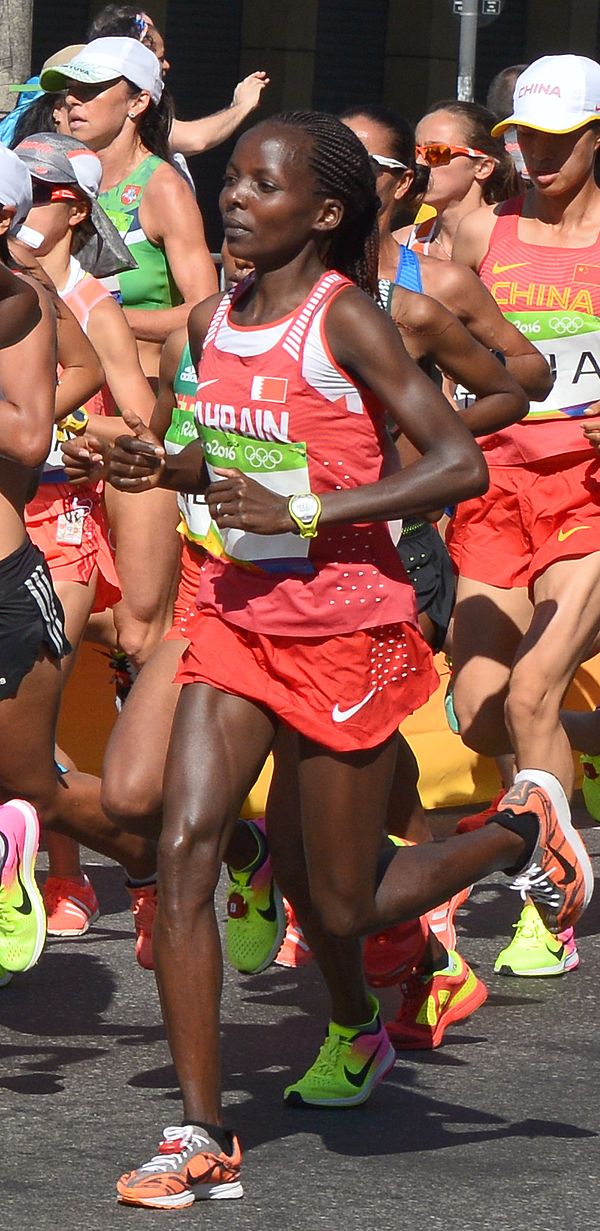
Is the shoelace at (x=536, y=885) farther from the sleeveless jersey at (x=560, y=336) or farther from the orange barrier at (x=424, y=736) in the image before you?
the orange barrier at (x=424, y=736)

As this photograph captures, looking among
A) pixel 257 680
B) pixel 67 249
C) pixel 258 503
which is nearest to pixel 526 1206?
pixel 257 680

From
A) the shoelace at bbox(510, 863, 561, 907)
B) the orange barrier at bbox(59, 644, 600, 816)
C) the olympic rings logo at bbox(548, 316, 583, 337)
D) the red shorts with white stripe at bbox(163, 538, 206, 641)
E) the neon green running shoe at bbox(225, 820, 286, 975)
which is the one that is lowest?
the orange barrier at bbox(59, 644, 600, 816)

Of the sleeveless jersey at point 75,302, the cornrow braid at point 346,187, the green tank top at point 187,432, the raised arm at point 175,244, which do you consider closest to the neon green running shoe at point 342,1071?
the green tank top at point 187,432

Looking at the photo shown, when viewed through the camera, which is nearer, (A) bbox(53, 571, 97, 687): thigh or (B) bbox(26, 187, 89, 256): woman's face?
(A) bbox(53, 571, 97, 687): thigh

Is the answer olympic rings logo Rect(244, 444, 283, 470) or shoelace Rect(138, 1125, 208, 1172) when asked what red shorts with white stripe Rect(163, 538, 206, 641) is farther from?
shoelace Rect(138, 1125, 208, 1172)

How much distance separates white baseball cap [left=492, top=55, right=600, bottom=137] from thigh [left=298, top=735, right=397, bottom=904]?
8.17ft

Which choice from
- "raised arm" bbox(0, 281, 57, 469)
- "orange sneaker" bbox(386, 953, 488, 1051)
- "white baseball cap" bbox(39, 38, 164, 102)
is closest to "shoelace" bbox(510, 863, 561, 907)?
"orange sneaker" bbox(386, 953, 488, 1051)

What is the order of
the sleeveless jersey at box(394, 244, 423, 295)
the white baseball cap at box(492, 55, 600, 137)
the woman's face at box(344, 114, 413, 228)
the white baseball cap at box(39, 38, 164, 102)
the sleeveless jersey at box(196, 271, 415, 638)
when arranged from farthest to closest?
the white baseball cap at box(39, 38, 164, 102), the white baseball cap at box(492, 55, 600, 137), the woman's face at box(344, 114, 413, 228), the sleeveless jersey at box(394, 244, 423, 295), the sleeveless jersey at box(196, 271, 415, 638)

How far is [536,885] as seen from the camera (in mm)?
5324

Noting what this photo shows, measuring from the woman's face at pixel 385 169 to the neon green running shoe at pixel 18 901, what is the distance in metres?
2.01

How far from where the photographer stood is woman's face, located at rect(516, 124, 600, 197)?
6562 mm

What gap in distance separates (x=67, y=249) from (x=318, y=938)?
256 cm

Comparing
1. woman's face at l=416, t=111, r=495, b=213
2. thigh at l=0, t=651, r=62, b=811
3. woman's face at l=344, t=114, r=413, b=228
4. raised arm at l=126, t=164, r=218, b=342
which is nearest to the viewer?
thigh at l=0, t=651, r=62, b=811

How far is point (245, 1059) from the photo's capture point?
543 centimetres
